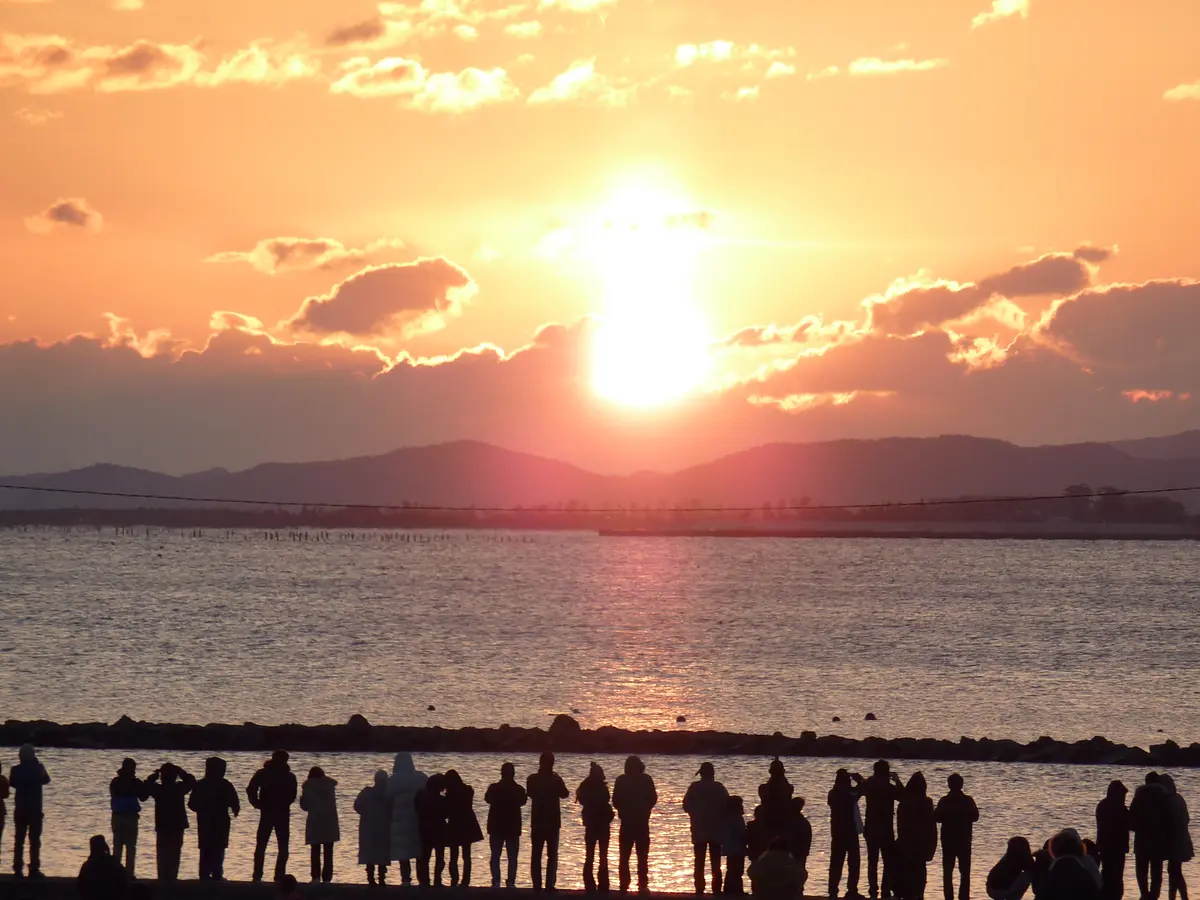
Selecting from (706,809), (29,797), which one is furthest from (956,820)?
(29,797)

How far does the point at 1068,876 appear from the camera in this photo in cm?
1055

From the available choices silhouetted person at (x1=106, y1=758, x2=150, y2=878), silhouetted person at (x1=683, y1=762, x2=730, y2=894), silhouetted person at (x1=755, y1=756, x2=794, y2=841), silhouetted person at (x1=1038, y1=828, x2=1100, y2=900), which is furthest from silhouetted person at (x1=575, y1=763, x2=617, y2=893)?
silhouetted person at (x1=1038, y1=828, x2=1100, y2=900)

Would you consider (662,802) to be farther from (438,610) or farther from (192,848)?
(438,610)

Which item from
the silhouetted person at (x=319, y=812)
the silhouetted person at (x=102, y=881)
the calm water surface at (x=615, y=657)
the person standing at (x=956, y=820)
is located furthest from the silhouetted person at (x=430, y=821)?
the calm water surface at (x=615, y=657)

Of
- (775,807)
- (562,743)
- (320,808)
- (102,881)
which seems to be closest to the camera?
(102,881)

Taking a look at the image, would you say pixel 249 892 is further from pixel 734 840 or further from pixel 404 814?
pixel 734 840

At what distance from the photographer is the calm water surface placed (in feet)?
155

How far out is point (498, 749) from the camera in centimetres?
3634

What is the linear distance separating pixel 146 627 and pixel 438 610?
24.4 meters

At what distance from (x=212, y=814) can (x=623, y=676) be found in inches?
1711

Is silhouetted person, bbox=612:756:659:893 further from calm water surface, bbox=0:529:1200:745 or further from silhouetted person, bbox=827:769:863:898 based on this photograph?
calm water surface, bbox=0:529:1200:745

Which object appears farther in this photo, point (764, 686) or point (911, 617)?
point (911, 617)

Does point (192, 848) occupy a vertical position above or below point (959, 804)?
below

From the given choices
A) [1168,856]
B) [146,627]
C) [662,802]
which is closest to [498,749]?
[662,802]
